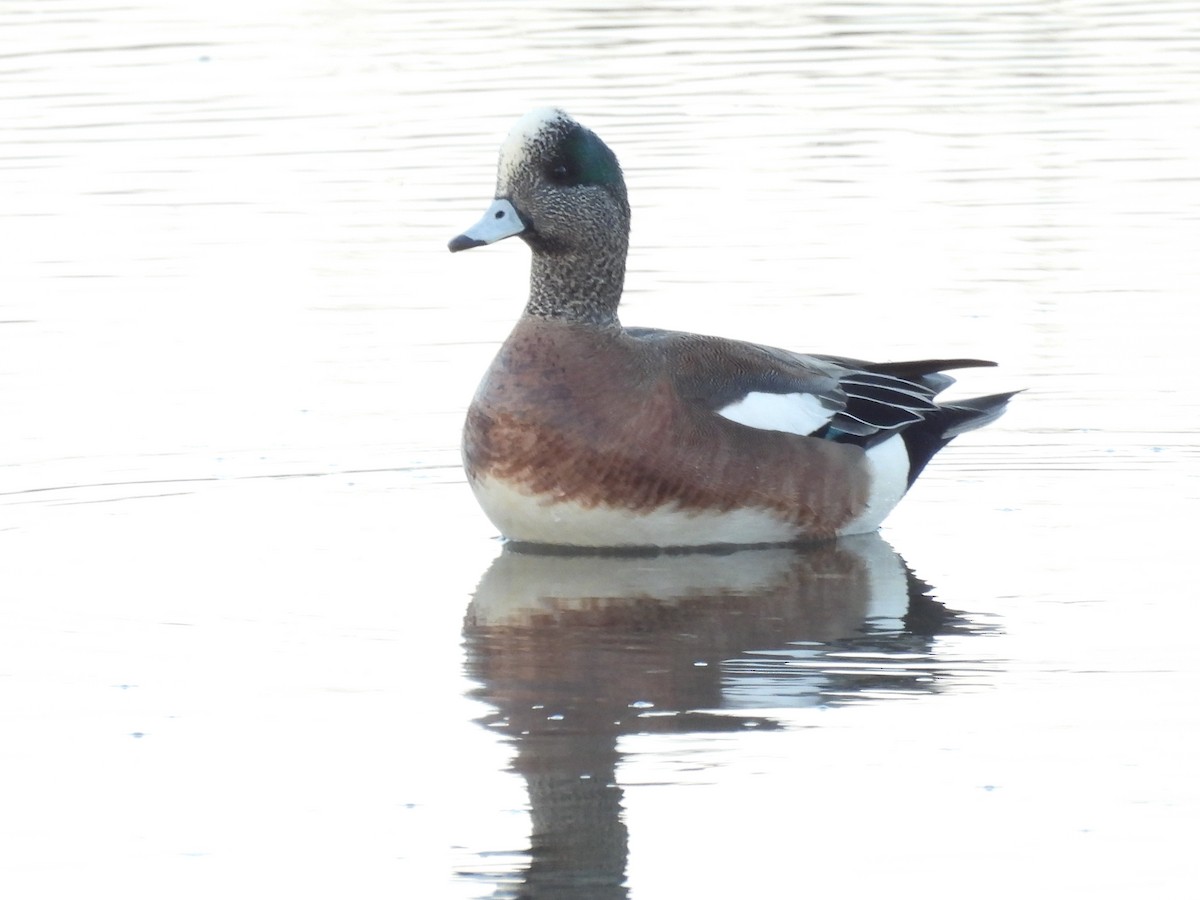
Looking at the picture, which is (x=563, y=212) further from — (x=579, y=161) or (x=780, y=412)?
(x=780, y=412)

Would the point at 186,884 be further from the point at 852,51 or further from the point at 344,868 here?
the point at 852,51

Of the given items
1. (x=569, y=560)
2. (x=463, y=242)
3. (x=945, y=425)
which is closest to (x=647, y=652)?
(x=569, y=560)

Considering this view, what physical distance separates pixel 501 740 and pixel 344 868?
2.53 ft

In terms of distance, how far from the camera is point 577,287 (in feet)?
23.4

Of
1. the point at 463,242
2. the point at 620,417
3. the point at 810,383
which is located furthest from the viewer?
the point at 810,383

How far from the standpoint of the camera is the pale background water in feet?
15.3

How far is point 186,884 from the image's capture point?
4.43 metres

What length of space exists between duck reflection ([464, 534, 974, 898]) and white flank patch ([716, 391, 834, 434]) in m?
0.39

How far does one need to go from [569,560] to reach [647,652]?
1084mm

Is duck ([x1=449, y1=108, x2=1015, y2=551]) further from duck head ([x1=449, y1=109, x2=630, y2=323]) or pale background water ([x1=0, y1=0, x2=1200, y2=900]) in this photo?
pale background water ([x1=0, y1=0, x2=1200, y2=900])

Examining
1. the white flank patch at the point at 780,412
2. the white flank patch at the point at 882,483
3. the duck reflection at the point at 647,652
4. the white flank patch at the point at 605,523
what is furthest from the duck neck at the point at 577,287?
the white flank patch at the point at 882,483

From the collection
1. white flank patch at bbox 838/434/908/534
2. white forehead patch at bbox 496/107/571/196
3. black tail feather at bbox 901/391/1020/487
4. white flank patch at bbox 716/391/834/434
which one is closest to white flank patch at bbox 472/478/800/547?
white flank patch at bbox 716/391/834/434

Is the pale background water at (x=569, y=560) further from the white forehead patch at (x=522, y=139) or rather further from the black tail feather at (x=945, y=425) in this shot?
the white forehead patch at (x=522, y=139)

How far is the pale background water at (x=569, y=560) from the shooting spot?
4676 mm
